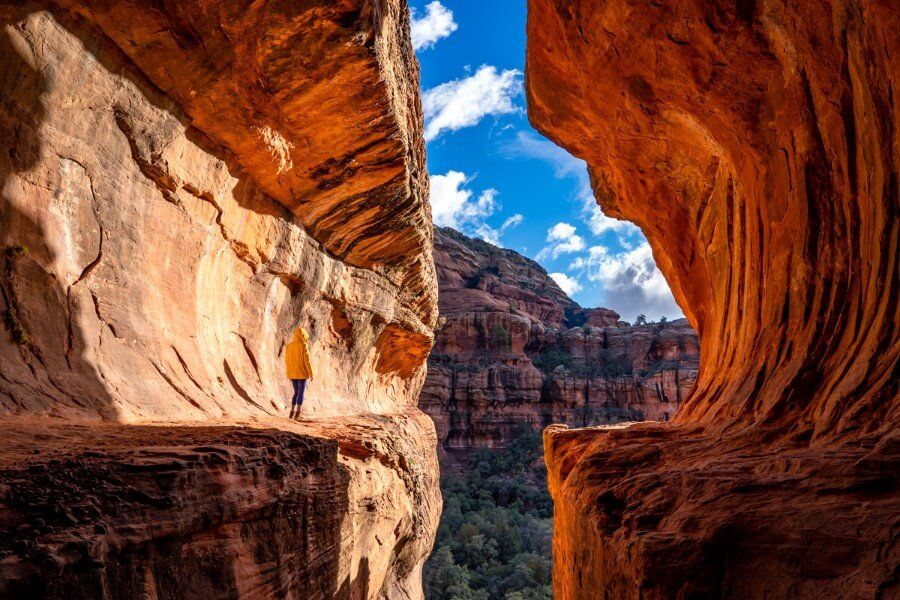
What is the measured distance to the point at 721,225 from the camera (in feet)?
24.1

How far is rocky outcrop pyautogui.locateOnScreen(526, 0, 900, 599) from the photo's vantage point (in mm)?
3010

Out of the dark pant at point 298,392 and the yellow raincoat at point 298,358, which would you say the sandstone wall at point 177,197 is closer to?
the dark pant at point 298,392

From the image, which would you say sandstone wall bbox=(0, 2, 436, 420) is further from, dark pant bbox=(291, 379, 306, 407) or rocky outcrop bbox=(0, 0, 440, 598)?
dark pant bbox=(291, 379, 306, 407)

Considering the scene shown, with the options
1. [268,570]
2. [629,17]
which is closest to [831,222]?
[629,17]

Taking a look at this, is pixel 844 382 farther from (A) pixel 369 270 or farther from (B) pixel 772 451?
(A) pixel 369 270

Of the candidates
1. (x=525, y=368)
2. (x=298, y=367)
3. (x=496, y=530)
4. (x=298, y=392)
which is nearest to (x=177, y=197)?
(x=298, y=367)

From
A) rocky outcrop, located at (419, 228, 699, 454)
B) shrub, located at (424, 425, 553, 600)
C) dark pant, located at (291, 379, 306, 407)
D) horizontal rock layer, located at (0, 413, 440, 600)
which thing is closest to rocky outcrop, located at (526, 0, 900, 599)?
horizontal rock layer, located at (0, 413, 440, 600)

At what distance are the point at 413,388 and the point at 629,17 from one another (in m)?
16.0

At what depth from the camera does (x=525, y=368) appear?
42344 mm

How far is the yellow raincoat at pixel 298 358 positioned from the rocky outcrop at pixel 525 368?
1265 inches

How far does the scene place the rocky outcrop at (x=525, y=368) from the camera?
132 ft

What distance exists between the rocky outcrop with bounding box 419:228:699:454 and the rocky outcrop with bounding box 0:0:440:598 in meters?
30.2

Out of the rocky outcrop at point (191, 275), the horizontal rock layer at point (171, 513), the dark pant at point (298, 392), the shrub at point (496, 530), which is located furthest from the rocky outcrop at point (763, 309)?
the shrub at point (496, 530)

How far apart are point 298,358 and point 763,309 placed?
6.87 m
